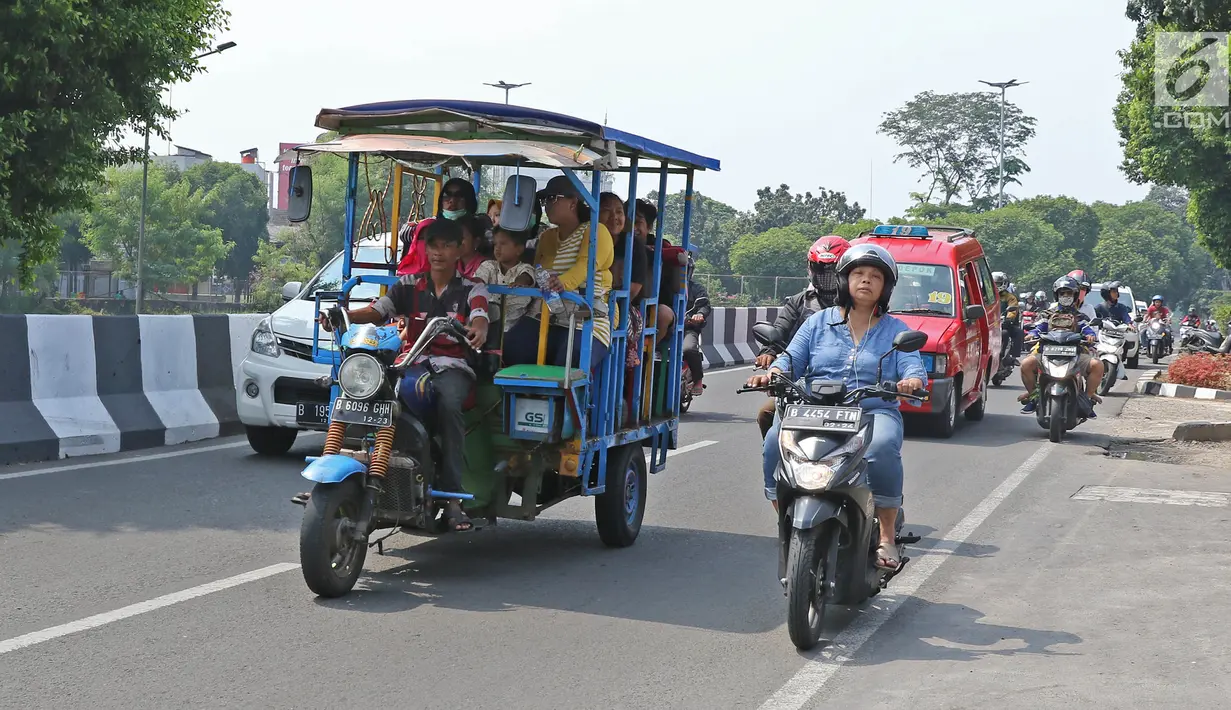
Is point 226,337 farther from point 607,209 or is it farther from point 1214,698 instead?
point 1214,698

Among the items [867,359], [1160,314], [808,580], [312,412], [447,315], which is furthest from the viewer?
[1160,314]

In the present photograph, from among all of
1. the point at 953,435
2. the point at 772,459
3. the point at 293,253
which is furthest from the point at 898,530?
the point at 293,253

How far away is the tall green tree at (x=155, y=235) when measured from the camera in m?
68.6

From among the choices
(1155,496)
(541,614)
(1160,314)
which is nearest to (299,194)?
(541,614)

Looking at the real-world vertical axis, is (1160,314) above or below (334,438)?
above

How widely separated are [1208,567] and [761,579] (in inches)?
103

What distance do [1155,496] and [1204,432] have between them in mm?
4830

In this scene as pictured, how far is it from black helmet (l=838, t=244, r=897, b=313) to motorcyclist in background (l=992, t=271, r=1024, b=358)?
1527 cm

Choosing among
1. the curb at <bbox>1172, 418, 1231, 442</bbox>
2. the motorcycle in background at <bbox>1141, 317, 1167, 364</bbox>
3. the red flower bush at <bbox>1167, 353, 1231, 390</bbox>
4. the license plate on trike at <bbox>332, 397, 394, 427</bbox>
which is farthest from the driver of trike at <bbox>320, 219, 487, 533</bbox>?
the motorcycle in background at <bbox>1141, 317, 1167, 364</bbox>

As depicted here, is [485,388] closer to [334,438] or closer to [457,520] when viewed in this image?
[457,520]

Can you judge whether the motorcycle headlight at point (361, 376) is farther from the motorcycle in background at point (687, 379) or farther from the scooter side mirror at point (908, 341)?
the motorcycle in background at point (687, 379)

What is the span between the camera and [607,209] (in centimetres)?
805

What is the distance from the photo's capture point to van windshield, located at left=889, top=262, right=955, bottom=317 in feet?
51.3

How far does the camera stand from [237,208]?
9769 cm
